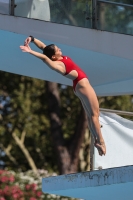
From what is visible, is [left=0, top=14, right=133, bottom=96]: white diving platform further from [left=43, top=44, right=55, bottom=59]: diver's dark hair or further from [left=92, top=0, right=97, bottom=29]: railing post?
[left=43, top=44, right=55, bottom=59]: diver's dark hair

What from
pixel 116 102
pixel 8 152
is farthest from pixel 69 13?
pixel 8 152

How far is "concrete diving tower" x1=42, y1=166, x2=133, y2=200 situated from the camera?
29.1 ft

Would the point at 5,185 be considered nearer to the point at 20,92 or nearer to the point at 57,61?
the point at 20,92

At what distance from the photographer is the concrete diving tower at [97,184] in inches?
349

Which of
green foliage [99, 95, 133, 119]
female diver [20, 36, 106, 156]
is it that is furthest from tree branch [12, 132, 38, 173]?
female diver [20, 36, 106, 156]

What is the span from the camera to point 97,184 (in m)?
9.30

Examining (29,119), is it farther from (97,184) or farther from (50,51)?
(50,51)

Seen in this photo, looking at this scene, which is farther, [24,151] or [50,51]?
[24,151]

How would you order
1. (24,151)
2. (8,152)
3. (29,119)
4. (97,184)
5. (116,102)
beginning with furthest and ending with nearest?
(8,152) < (24,151) < (29,119) < (116,102) < (97,184)

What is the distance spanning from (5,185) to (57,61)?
10747 millimetres

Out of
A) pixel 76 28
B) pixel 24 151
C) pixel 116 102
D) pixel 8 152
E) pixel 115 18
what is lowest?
pixel 8 152

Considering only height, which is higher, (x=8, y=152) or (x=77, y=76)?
(x=77, y=76)

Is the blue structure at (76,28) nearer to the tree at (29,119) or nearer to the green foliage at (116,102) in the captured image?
the tree at (29,119)

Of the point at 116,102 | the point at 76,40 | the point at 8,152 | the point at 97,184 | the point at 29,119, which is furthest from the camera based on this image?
the point at 8,152
